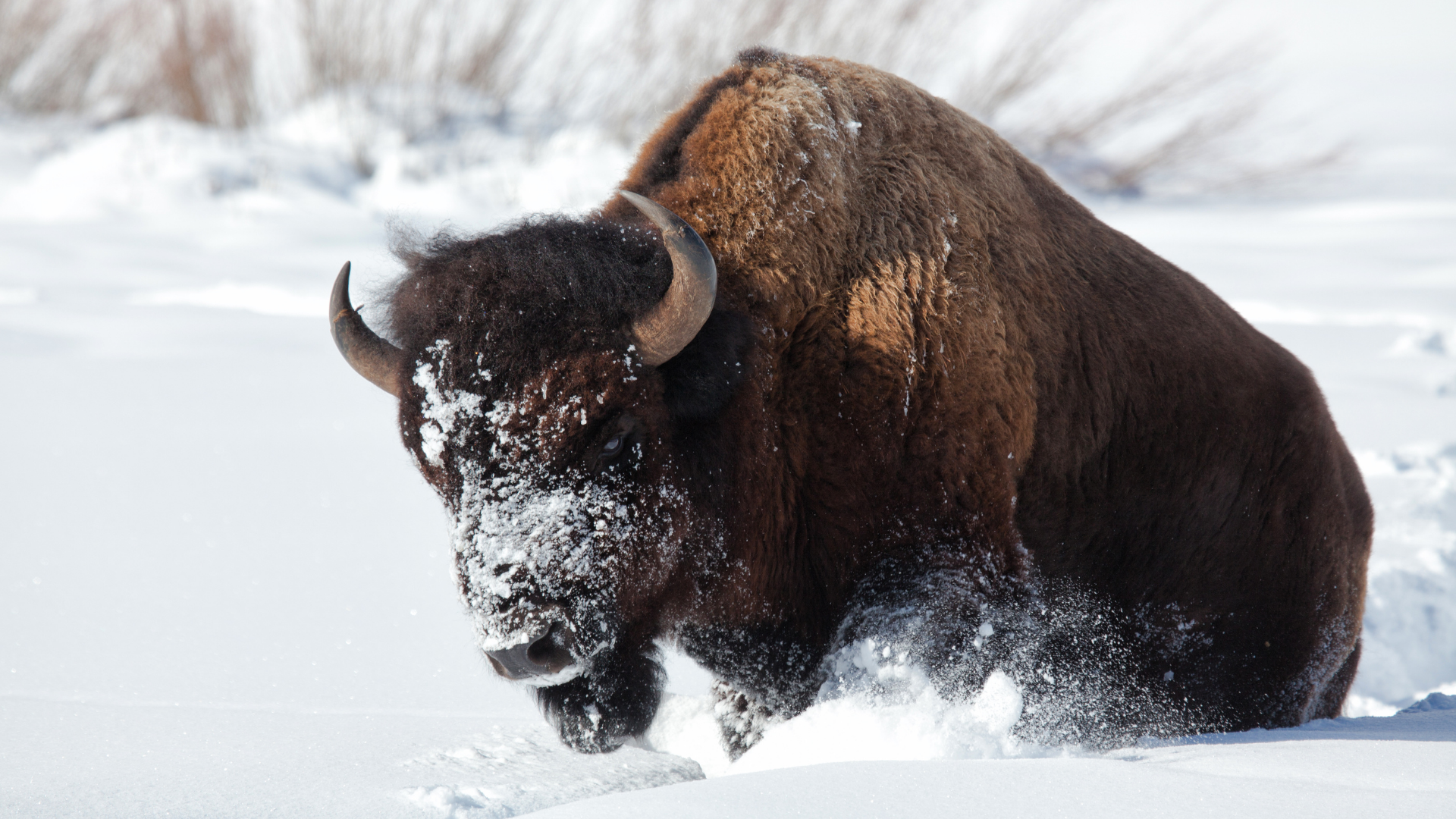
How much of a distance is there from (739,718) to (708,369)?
0.99m

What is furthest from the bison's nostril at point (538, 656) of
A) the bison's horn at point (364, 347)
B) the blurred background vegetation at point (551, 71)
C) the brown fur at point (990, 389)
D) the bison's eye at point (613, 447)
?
the blurred background vegetation at point (551, 71)

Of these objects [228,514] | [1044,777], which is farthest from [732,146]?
[228,514]

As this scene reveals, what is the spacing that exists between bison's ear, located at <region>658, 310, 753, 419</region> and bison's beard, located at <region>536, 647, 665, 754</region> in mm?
558

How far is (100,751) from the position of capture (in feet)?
6.61

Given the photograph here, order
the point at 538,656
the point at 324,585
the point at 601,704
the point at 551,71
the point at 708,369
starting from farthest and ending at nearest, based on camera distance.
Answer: the point at 551,71, the point at 324,585, the point at 601,704, the point at 708,369, the point at 538,656

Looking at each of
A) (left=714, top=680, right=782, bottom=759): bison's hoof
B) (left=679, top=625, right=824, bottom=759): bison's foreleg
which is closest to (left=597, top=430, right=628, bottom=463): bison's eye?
(left=679, top=625, right=824, bottom=759): bison's foreleg

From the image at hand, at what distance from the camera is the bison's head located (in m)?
2.09

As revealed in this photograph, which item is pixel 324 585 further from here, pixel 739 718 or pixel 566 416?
pixel 566 416

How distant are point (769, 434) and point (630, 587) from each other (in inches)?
18.0

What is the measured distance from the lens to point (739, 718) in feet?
8.96

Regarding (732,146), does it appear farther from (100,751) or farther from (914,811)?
(100,751)

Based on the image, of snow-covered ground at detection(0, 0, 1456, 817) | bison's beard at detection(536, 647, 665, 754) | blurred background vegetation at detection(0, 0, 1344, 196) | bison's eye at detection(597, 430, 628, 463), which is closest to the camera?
snow-covered ground at detection(0, 0, 1456, 817)

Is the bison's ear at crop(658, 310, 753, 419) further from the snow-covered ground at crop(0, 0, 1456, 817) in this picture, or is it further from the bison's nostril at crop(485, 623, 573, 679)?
the snow-covered ground at crop(0, 0, 1456, 817)

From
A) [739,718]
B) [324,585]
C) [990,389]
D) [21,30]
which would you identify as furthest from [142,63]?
[990,389]
